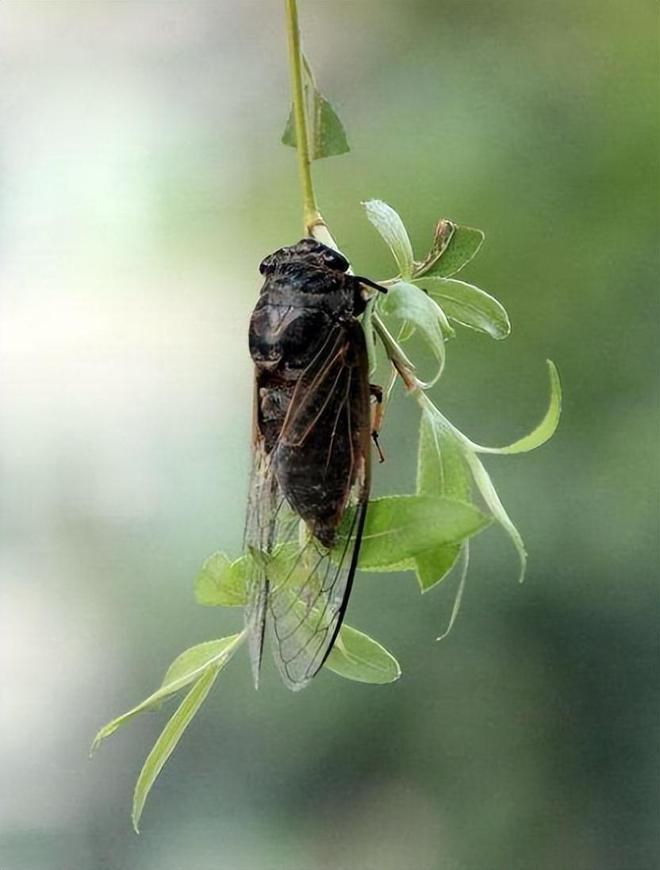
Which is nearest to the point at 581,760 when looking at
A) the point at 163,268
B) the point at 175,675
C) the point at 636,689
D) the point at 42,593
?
the point at 636,689

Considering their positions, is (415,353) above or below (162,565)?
above

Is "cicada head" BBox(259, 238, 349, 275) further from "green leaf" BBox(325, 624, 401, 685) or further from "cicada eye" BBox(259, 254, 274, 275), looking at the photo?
"green leaf" BBox(325, 624, 401, 685)

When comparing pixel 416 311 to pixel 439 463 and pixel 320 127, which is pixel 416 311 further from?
pixel 320 127

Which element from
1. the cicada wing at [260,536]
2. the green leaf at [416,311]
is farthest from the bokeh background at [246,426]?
the green leaf at [416,311]

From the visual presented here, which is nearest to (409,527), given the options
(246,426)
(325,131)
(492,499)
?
(492,499)

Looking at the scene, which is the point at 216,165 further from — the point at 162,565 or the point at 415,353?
the point at 415,353

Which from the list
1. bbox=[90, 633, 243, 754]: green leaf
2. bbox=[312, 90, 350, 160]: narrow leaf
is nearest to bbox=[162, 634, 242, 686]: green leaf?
bbox=[90, 633, 243, 754]: green leaf

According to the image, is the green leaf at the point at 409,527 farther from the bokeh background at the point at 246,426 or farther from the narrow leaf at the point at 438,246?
the bokeh background at the point at 246,426
